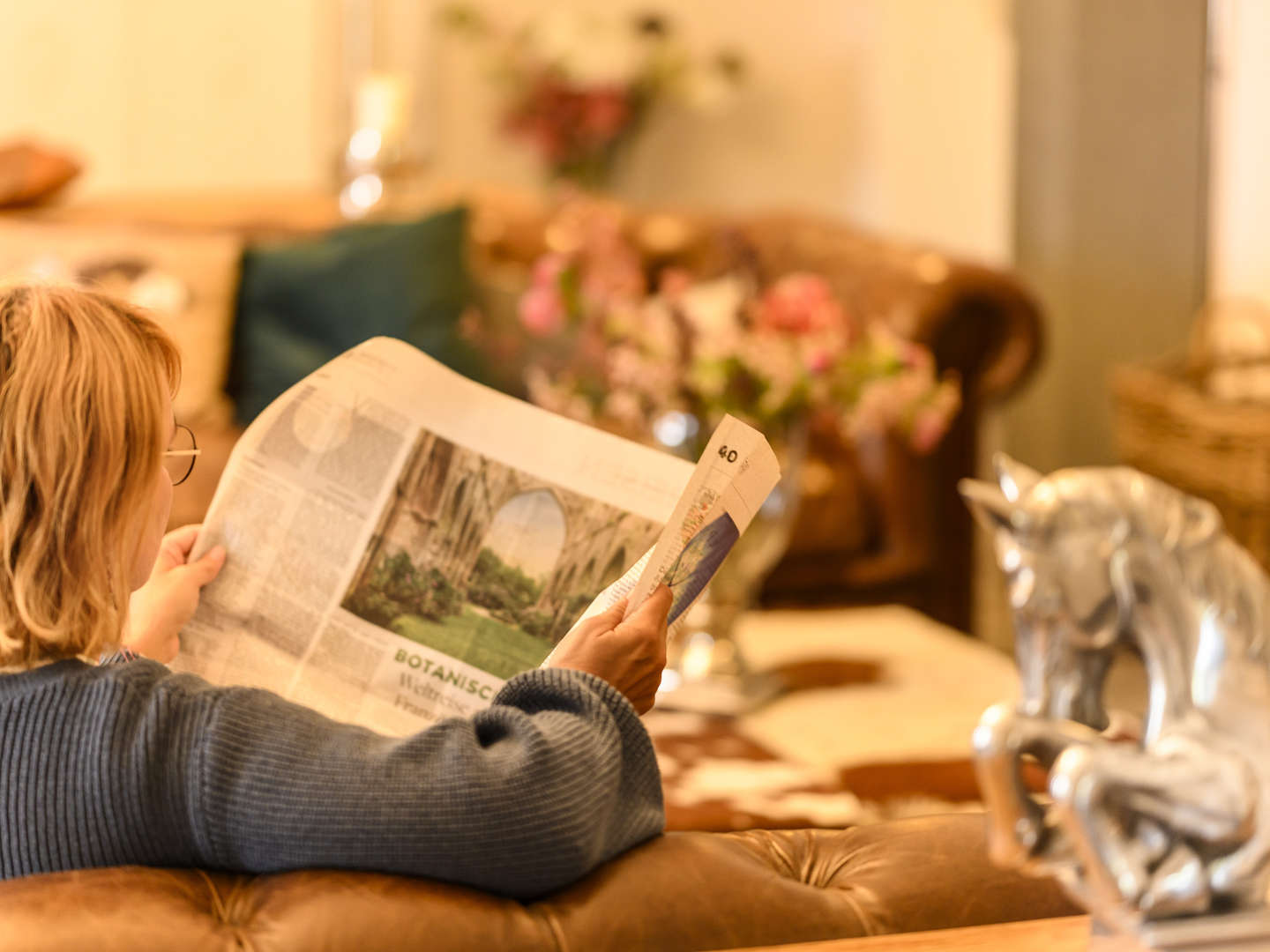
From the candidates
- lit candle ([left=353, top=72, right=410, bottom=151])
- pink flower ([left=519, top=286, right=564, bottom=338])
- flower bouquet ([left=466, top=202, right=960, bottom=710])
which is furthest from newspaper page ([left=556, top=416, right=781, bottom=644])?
lit candle ([left=353, top=72, right=410, bottom=151])

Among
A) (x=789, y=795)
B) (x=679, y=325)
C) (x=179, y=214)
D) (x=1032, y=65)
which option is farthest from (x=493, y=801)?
(x=1032, y=65)

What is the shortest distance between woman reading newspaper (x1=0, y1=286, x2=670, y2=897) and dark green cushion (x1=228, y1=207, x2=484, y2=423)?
1859mm

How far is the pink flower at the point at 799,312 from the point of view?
2.02 m

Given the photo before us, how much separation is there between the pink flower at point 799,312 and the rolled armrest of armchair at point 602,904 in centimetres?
139

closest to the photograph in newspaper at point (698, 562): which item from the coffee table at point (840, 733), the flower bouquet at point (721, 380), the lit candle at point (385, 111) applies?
the coffee table at point (840, 733)

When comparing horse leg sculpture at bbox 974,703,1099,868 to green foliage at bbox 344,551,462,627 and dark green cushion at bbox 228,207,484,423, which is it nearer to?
green foliage at bbox 344,551,462,627

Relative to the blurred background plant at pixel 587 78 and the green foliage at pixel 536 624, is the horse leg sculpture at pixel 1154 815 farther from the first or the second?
the blurred background plant at pixel 587 78

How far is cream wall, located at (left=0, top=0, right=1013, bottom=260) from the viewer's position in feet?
12.3

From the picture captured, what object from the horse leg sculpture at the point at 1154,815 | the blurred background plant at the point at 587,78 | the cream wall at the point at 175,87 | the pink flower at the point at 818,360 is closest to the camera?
the horse leg sculpture at the point at 1154,815

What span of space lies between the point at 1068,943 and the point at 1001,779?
0.52ft

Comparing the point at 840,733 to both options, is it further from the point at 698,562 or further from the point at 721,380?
the point at 698,562

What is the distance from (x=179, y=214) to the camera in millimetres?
2908

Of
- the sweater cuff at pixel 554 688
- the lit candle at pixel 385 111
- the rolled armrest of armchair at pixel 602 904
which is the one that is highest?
the lit candle at pixel 385 111

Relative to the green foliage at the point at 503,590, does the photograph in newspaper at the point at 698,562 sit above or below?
above
